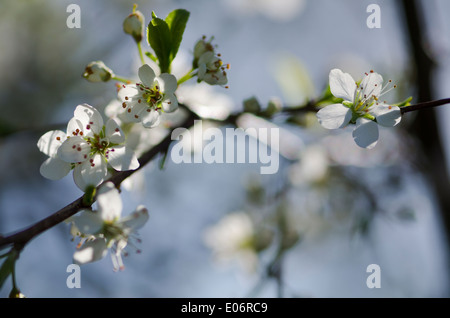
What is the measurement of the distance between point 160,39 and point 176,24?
0.04 meters

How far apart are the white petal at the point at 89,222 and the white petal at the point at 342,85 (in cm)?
50

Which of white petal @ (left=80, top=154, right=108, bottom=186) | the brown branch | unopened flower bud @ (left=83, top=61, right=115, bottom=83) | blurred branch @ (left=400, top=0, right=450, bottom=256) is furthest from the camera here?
blurred branch @ (left=400, top=0, right=450, bottom=256)

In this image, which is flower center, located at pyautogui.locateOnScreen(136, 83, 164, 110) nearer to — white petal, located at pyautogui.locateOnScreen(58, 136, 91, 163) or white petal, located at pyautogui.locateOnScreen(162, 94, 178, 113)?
white petal, located at pyautogui.locateOnScreen(162, 94, 178, 113)

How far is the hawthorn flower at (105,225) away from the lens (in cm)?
73

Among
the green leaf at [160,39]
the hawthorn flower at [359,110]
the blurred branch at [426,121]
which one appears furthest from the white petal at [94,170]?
the blurred branch at [426,121]

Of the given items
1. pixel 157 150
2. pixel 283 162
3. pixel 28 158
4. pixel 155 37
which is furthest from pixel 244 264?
pixel 28 158

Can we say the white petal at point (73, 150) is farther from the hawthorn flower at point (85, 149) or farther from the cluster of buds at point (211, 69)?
the cluster of buds at point (211, 69)

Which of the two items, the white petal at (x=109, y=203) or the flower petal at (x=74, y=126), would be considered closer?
the white petal at (x=109, y=203)

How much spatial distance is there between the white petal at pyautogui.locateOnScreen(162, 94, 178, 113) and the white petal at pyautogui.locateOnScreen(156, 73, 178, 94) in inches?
0.5

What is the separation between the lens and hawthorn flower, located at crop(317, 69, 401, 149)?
31.0 inches

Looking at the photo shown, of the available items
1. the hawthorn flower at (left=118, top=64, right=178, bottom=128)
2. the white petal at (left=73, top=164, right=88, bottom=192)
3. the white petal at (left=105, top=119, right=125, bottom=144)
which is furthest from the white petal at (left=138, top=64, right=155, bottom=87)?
the white petal at (left=73, top=164, right=88, bottom=192)
